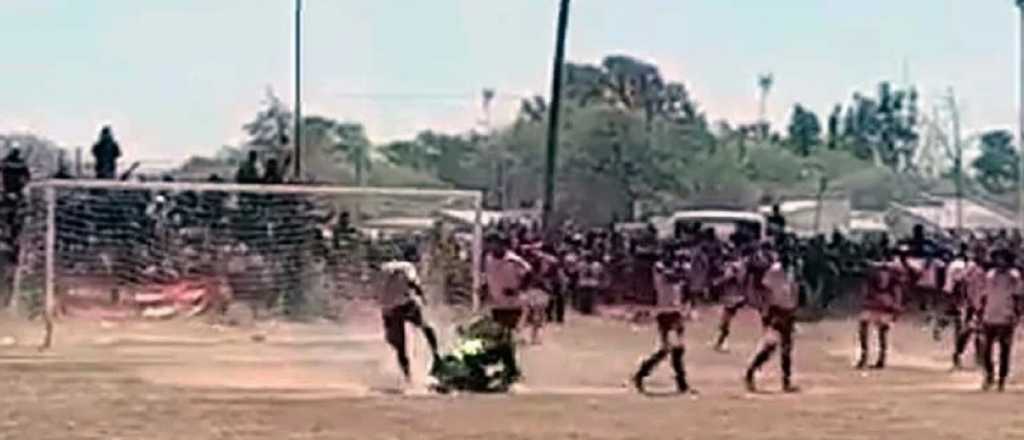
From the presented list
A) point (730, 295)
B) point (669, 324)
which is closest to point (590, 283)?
point (730, 295)

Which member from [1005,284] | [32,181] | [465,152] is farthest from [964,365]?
[465,152]

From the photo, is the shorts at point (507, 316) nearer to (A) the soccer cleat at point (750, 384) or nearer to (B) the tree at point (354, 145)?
(A) the soccer cleat at point (750, 384)

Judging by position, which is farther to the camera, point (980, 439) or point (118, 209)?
point (118, 209)

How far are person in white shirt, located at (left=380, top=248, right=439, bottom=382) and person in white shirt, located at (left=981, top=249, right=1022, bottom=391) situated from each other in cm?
630

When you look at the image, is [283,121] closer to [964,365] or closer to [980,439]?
[964,365]

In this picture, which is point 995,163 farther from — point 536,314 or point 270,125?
point 536,314

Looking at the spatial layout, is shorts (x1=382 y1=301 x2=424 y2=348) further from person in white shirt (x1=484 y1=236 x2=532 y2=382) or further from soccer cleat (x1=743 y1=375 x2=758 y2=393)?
soccer cleat (x1=743 y1=375 x2=758 y2=393)

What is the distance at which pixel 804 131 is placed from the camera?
157125 mm

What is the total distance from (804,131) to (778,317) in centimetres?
12617

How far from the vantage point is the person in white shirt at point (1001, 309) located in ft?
106

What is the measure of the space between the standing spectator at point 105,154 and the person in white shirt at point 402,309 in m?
17.3

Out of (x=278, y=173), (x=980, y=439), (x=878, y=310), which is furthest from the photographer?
(x=278, y=173)

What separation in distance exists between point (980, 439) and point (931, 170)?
398 feet

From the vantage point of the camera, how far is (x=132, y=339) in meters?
37.2
